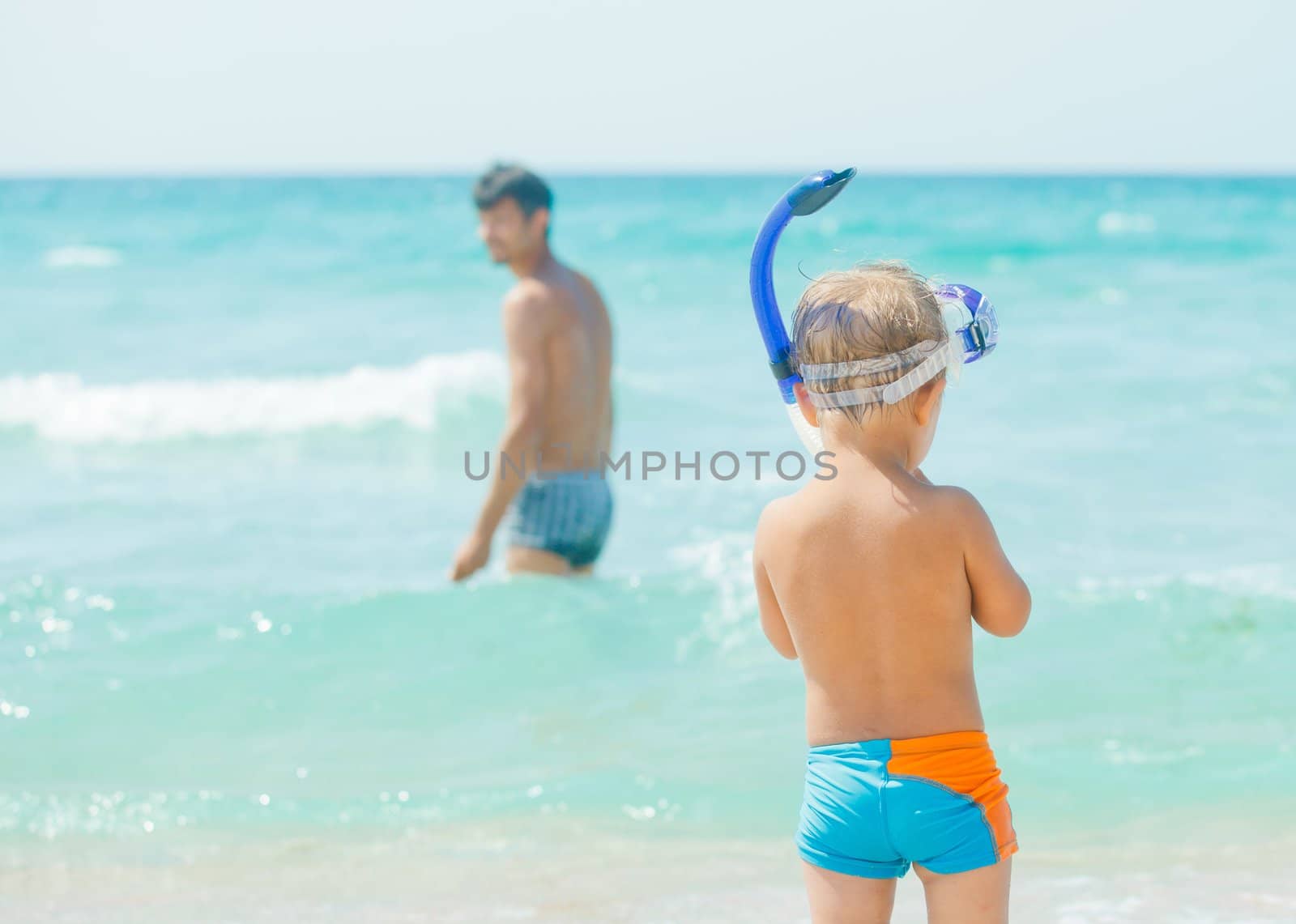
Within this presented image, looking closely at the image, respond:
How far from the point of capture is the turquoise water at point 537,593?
355 cm

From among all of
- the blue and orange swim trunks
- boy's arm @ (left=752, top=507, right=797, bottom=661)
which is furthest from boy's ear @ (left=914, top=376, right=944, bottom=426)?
the blue and orange swim trunks

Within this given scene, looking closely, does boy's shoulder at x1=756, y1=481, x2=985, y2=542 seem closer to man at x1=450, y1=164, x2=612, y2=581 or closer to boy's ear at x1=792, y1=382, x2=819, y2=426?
boy's ear at x1=792, y1=382, x2=819, y2=426

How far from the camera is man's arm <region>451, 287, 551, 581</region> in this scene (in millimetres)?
4184

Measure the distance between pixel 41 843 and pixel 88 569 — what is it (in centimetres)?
248

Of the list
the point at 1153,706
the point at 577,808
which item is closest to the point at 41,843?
the point at 577,808

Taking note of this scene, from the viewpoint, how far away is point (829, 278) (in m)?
1.86

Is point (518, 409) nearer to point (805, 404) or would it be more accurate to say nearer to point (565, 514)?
point (565, 514)

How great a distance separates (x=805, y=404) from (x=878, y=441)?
12 cm

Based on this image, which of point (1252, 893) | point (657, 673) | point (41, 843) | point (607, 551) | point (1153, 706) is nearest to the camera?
point (1252, 893)

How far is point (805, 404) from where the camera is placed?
192 cm

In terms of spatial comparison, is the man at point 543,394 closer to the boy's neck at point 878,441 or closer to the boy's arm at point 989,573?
the boy's neck at point 878,441

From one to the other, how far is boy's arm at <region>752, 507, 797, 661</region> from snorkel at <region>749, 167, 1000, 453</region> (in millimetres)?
164

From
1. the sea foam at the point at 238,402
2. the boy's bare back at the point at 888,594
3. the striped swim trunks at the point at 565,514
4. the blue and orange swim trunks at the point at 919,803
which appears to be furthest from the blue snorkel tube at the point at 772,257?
the sea foam at the point at 238,402

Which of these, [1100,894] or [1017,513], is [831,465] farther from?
[1017,513]
